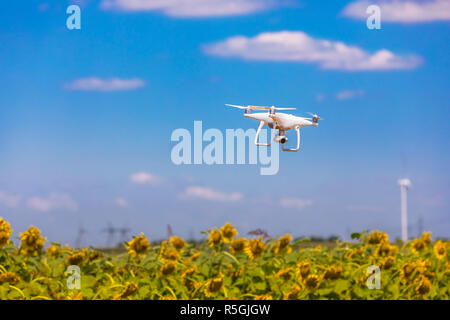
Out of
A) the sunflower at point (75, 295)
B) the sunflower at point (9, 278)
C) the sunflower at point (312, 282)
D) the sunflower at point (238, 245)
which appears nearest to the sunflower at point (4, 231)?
the sunflower at point (9, 278)

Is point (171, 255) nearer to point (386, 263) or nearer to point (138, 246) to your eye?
point (138, 246)

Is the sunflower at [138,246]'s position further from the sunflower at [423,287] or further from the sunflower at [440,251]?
the sunflower at [440,251]
